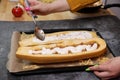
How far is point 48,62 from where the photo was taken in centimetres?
85

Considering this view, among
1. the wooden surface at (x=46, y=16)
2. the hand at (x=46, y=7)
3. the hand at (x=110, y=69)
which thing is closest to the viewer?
the hand at (x=110, y=69)

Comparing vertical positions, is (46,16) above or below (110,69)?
below

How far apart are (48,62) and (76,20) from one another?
0.50 meters

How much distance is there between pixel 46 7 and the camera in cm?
120

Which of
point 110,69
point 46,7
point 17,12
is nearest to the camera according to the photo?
point 110,69

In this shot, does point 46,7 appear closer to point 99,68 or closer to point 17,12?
point 17,12

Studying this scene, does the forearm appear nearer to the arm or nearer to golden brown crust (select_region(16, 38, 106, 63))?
the arm

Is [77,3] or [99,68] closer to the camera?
[99,68]

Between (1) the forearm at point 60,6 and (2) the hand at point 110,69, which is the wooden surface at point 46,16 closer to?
(1) the forearm at point 60,6

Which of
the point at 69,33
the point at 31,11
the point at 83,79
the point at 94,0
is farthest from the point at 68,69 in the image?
the point at 94,0

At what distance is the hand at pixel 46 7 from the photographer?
1.17 metres

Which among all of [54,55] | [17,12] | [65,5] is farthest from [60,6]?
[54,55]

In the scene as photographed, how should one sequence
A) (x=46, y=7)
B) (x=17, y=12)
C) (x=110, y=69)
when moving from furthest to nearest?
1. (x=17, y=12)
2. (x=46, y=7)
3. (x=110, y=69)

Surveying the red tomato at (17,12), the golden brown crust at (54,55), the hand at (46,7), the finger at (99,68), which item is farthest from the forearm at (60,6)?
the finger at (99,68)
